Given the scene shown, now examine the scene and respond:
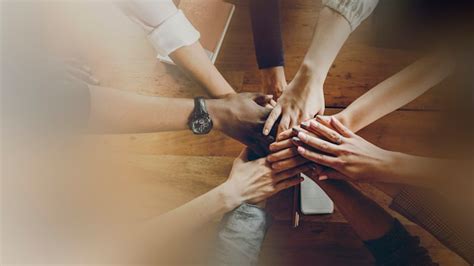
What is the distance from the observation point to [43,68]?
2.36 feet

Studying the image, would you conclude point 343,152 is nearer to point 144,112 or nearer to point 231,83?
point 231,83

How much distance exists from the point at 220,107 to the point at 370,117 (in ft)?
1.06

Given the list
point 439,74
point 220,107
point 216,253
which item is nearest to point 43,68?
point 220,107

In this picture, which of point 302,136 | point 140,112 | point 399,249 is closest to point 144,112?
point 140,112

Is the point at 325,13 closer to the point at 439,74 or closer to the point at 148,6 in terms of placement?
the point at 439,74

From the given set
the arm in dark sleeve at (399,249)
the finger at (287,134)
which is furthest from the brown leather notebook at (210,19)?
the arm in dark sleeve at (399,249)

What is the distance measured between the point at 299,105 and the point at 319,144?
0.10 meters

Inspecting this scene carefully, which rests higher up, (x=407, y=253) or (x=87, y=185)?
(x=87, y=185)

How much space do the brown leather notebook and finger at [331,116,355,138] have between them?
0.96 feet

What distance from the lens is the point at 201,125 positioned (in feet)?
2.55

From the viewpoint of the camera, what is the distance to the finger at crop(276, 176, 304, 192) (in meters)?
0.77

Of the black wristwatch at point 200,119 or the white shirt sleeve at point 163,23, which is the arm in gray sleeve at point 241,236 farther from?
the white shirt sleeve at point 163,23

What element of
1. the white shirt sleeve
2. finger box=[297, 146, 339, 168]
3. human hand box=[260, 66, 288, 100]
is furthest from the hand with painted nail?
the white shirt sleeve

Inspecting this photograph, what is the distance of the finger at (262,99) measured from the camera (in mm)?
781
